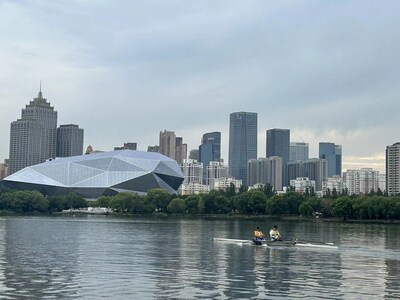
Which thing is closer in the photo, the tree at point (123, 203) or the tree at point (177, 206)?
the tree at point (177, 206)

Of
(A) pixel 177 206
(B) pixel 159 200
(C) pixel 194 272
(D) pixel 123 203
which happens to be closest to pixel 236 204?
(A) pixel 177 206

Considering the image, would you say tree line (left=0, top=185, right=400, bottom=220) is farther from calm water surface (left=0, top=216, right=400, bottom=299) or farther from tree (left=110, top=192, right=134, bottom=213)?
calm water surface (left=0, top=216, right=400, bottom=299)

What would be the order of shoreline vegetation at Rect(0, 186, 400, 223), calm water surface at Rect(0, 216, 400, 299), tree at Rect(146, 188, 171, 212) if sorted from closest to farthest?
calm water surface at Rect(0, 216, 400, 299), shoreline vegetation at Rect(0, 186, 400, 223), tree at Rect(146, 188, 171, 212)

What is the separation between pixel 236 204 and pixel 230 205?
5.75m

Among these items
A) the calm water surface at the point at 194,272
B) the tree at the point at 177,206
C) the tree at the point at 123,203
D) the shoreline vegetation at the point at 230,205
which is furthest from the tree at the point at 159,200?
the calm water surface at the point at 194,272

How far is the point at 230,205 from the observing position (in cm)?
15525

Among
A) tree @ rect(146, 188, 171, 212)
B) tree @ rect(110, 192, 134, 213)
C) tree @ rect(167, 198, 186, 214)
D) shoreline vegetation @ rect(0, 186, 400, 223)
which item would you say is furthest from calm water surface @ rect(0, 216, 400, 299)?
tree @ rect(146, 188, 171, 212)

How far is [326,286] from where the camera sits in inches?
1161

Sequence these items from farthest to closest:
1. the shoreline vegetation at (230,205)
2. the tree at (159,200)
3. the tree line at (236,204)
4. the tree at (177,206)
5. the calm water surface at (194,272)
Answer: the tree at (159,200)
the tree at (177,206)
the shoreline vegetation at (230,205)
the tree line at (236,204)
the calm water surface at (194,272)

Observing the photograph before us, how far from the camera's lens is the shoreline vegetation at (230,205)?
126 m

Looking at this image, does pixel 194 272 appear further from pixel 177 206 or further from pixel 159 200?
pixel 159 200

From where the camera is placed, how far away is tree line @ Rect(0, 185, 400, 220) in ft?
411

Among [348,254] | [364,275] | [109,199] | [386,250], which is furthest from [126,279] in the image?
[109,199]

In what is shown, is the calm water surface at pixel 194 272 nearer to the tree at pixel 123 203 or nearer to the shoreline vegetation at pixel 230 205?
the shoreline vegetation at pixel 230 205
